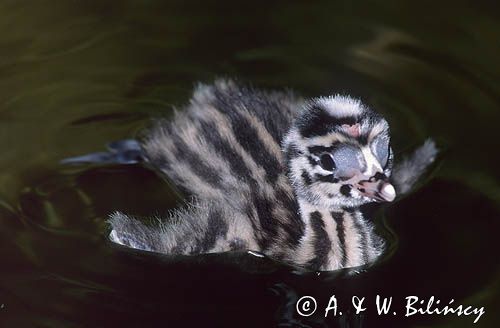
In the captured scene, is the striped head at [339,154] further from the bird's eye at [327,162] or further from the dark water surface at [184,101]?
the dark water surface at [184,101]

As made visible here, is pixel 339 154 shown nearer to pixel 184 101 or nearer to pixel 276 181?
pixel 276 181

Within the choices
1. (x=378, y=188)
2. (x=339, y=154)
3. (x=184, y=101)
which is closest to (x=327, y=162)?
(x=339, y=154)

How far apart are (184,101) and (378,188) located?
1306mm

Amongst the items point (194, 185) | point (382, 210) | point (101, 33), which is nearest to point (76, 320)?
point (194, 185)

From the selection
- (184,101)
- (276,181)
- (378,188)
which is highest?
(378,188)

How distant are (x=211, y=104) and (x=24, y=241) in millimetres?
742

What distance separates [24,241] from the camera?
11.2 feet

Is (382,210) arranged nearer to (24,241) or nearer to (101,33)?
(24,241)

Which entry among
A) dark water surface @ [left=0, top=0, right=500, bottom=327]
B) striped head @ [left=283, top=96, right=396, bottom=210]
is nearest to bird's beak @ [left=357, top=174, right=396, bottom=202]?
striped head @ [left=283, top=96, right=396, bottom=210]

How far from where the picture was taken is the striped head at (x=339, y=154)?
3074mm

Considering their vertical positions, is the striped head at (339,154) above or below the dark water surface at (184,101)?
above

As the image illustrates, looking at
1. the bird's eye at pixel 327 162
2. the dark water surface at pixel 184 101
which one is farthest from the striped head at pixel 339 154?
the dark water surface at pixel 184 101

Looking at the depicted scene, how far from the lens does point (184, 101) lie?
4180mm

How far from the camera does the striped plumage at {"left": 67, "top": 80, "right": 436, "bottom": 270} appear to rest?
3102 mm
